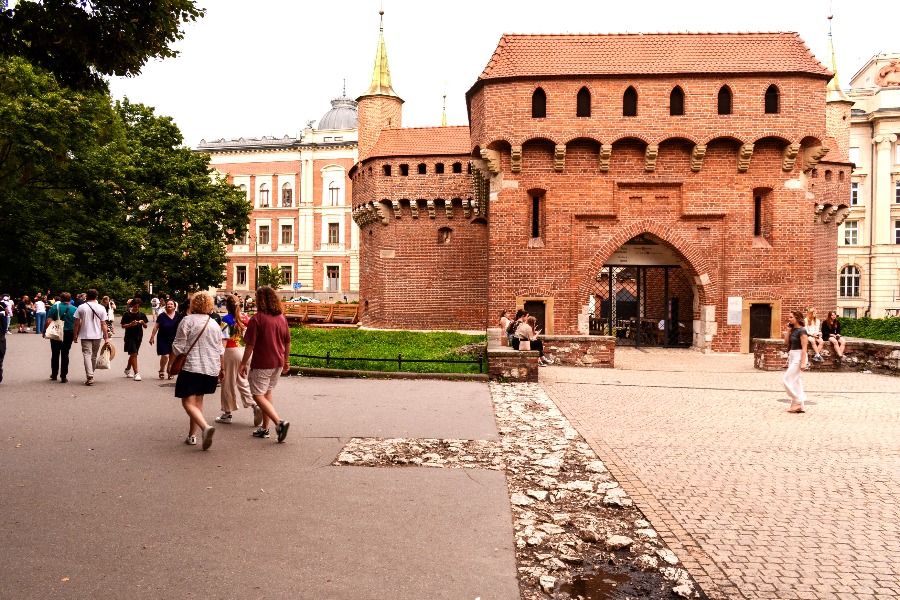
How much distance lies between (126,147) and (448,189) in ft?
50.7

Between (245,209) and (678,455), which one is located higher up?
(245,209)

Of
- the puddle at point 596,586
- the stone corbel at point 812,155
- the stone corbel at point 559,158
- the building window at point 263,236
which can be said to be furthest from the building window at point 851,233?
the puddle at point 596,586

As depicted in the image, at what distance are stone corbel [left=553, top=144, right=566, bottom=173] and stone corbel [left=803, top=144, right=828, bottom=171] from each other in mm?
7745

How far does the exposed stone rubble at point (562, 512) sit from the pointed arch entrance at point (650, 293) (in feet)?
47.2

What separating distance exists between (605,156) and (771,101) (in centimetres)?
565

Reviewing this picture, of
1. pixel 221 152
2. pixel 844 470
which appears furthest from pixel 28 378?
pixel 221 152

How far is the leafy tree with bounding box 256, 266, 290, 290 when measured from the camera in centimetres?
5422

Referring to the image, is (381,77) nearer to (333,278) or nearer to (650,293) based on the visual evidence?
(650,293)

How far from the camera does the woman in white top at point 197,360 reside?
708 centimetres

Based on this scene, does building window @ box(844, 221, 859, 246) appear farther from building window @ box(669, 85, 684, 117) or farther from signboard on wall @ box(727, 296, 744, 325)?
building window @ box(669, 85, 684, 117)

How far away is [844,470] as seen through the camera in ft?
22.0

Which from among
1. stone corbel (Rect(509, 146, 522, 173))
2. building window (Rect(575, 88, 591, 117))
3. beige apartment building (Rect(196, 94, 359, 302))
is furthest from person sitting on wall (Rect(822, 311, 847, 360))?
beige apartment building (Rect(196, 94, 359, 302))

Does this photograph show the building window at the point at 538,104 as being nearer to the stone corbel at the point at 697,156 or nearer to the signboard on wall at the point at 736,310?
the stone corbel at the point at 697,156

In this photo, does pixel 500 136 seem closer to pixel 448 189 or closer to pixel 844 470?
pixel 448 189
